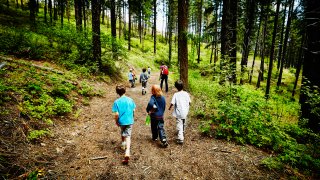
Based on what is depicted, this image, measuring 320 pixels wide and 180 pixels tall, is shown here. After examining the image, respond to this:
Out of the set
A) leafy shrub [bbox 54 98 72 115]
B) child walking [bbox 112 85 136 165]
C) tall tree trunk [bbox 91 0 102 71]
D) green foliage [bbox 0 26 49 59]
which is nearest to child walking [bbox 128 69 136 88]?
tall tree trunk [bbox 91 0 102 71]

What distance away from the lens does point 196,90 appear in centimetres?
1170

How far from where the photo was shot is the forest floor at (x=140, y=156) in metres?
4.34

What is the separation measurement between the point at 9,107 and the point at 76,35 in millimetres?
9541

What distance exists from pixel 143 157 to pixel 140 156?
0.10 metres

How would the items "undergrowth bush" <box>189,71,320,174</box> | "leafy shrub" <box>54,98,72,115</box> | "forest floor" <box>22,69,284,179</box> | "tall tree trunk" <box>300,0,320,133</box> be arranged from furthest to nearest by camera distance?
"leafy shrub" <box>54,98,72,115</box> → "tall tree trunk" <box>300,0,320,133</box> → "undergrowth bush" <box>189,71,320,174</box> → "forest floor" <box>22,69,284,179</box>

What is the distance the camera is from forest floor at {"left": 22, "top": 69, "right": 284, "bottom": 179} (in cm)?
434

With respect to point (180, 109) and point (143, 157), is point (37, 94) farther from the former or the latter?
point (180, 109)

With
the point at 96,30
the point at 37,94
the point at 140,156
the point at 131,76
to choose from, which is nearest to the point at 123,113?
the point at 140,156

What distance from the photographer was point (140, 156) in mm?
5113

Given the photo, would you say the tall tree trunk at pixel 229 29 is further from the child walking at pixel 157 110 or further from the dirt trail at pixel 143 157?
the child walking at pixel 157 110

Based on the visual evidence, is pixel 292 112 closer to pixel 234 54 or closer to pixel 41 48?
pixel 234 54

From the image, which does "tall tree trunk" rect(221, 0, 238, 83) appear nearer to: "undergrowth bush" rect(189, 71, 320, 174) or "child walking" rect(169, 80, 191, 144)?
"undergrowth bush" rect(189, 71, 320, 174)

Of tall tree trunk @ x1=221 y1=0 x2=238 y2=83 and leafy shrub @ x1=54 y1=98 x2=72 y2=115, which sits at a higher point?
tall tree trunk @ x1=221 y1=0 x2=238 y2=83

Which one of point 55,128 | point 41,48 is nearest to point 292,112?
point 55,128
